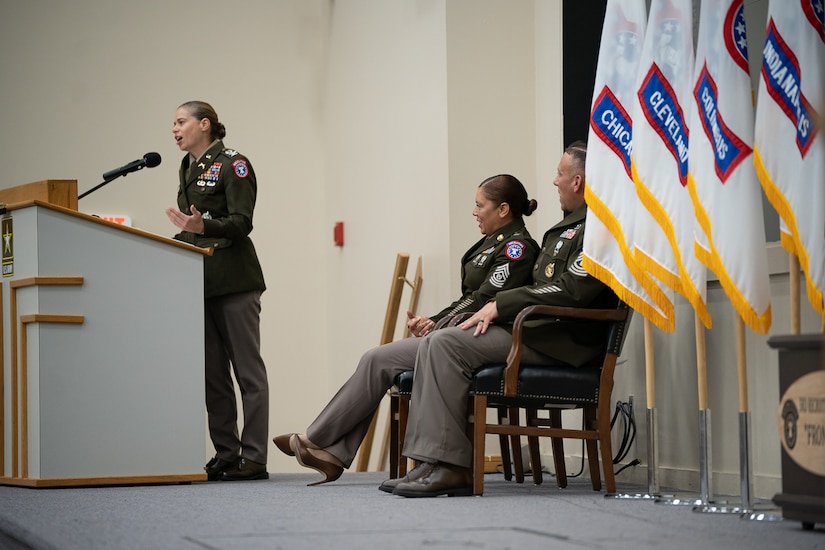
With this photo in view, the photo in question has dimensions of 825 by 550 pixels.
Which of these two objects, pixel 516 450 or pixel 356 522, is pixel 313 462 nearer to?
pixel 516 450

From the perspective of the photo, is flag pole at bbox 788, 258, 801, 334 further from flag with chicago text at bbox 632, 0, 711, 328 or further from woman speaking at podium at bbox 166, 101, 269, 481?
woman speaking at podium at bbox 166, 101, 269, 481

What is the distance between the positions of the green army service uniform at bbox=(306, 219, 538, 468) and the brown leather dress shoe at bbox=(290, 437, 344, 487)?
4 centimetres

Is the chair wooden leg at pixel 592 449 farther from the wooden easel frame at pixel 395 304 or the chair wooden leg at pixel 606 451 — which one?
the wooden easel frame at pixel 395 304

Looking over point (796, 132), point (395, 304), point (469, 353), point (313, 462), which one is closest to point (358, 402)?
point (313, 462)

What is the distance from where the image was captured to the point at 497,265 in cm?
433

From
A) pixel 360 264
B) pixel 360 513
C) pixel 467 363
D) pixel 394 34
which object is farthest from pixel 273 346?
pixel 360 513

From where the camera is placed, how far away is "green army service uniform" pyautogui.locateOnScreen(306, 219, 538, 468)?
4.12 m

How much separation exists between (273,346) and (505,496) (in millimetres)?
3964

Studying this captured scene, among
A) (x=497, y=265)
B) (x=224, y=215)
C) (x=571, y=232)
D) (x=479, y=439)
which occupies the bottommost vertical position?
(x=479, y=439)

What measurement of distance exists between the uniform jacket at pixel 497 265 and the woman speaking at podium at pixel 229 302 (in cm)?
84

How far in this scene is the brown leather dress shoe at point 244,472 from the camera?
459 cm

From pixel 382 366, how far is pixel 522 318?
0.69m

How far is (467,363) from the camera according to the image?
3801 millimetres

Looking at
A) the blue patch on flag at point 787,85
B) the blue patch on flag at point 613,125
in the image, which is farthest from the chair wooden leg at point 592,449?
the blue patch on flag at point 787,85
